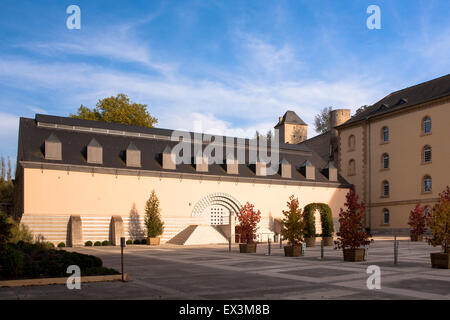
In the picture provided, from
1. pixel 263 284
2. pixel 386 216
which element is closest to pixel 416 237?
pixel 386 216

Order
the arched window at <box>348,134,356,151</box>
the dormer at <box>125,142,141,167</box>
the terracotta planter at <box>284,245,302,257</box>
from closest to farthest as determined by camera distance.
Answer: the terracotta planter at <box>284,245,302,257</box>
the dormer at <box>125,142,141,167</box>
the arched window at <box>348,134,356,151</box>

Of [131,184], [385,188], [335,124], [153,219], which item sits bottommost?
[153,219]

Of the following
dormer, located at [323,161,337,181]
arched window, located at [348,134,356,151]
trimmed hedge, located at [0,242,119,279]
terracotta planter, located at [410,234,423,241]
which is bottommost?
terracotta planter, located at [410,234,423,241]

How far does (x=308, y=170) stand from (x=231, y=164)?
9.51 metres

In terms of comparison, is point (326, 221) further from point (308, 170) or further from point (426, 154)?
point (426, 154)

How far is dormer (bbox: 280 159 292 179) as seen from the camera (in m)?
47.9

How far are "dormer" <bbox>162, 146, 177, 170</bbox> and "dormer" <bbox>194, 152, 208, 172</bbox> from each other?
2.30 meters

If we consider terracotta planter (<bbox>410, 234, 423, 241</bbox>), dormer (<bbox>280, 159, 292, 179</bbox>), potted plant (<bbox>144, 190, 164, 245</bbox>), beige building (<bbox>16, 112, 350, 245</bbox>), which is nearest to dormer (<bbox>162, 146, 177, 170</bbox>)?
beige building (<bbox>16, 112, 350, 245</bbox>)

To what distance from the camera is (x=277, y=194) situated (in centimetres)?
4700

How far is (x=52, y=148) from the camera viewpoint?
36.7 m

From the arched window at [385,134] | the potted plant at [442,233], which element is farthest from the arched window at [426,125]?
the potted plant at [442,233]

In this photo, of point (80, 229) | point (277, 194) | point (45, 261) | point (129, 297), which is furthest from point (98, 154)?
point (129, 297)

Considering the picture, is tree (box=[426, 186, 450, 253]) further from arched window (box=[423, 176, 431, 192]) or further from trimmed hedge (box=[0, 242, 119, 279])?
arched window (box=[423, 176, 431, 192])
